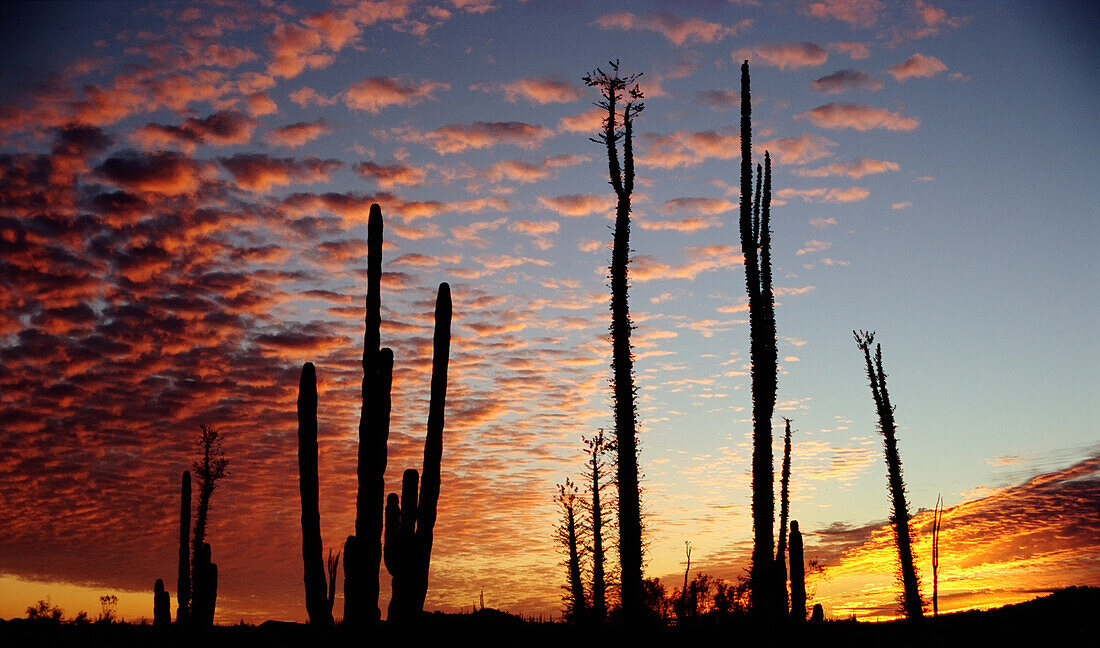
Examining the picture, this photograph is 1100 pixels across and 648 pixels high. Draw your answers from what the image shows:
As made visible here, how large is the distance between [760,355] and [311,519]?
38.9ft

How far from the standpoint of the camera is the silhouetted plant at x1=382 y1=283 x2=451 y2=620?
49.9 ft

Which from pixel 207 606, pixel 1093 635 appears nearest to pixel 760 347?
pixel 1093 635

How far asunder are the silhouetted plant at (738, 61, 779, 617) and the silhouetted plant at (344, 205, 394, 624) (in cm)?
951

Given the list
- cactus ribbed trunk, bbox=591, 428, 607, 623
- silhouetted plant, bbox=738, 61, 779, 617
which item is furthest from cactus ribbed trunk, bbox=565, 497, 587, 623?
silhouetted plant, bbox=738, 61, 779, 617

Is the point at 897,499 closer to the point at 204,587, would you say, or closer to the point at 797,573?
the point at 797,573

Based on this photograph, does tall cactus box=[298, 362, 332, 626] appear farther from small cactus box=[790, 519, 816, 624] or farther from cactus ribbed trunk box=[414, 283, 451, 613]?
small cactus box=[790, 519, 816, 624]

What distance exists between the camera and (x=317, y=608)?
1548 cm

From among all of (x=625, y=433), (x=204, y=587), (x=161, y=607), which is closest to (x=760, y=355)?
(x=625, y=433)

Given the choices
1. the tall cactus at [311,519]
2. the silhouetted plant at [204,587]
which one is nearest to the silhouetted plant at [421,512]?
the tall cactus at [311,519]

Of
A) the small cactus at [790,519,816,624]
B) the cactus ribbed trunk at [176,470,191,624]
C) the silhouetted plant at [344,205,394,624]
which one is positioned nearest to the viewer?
the silhouetted plant at [344,205,394,624]

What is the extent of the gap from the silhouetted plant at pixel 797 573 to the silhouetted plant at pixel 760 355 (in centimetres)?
192

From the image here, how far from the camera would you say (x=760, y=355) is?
2170 centimetres

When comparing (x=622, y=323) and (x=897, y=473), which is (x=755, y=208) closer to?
(x=622, y=323)

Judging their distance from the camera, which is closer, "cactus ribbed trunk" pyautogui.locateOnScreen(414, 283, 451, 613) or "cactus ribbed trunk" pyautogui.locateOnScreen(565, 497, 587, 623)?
"cactus ribbed trunk" pyautogui.locateOnScreen(414, 283, 451, 613)
